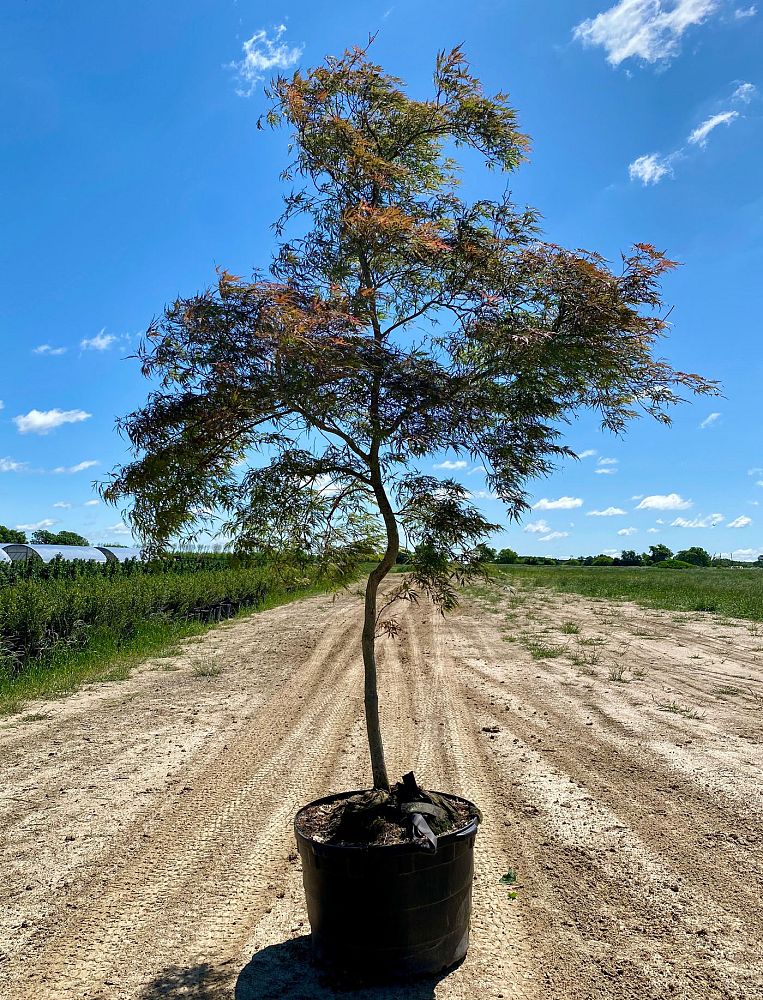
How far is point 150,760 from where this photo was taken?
7.47 metres

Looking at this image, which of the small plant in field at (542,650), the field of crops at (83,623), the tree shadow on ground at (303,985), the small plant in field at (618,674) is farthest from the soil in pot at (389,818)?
the small plant in field at (542,650)

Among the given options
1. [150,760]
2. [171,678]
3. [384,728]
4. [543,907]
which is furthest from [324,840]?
[171,678]

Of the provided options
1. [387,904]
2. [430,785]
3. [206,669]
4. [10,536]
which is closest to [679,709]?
[430,785]

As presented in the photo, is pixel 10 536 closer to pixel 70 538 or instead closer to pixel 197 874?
pixel 70 538

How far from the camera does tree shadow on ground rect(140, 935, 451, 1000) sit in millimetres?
3611

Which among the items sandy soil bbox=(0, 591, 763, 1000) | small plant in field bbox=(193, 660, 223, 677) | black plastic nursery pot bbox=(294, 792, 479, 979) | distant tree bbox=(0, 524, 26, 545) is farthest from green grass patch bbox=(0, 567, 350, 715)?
distant tree bbox=(0, 524, 26, 545)

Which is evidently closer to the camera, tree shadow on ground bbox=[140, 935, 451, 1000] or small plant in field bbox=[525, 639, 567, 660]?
tree shadow on ground bbox=[140, 935, 451, 1000]

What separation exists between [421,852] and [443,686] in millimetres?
7158

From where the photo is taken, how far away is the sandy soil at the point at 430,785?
3896 millimetres

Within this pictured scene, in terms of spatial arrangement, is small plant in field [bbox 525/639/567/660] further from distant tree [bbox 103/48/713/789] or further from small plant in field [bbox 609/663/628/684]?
distant tree [bbox 103/48/713/789]

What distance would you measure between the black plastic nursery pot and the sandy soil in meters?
0.14

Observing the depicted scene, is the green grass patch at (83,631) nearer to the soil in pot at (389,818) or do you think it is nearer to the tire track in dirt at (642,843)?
the tire track in dirt at (642,843)

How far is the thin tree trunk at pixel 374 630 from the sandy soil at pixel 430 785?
1028 millimetres

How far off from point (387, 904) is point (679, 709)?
6.31m
